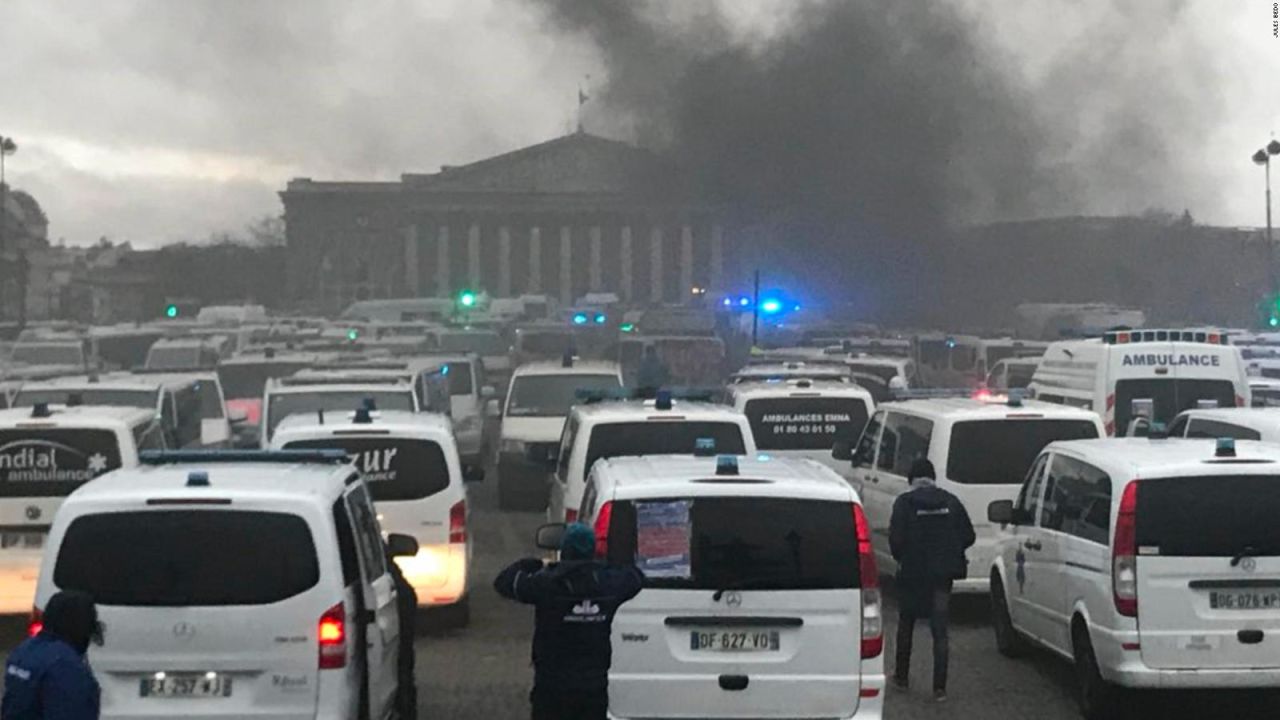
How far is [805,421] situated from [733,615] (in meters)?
11.0

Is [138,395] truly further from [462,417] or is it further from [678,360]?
[678,360]

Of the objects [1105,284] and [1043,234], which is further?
[1105,284]

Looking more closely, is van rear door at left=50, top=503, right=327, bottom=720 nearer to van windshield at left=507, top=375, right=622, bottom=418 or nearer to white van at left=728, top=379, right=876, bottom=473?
white van at left=728, top=379, right=876, bottom=473

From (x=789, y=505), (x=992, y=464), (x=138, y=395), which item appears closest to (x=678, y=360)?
(x=138, y=395)

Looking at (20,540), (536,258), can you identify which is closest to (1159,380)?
(20,540)

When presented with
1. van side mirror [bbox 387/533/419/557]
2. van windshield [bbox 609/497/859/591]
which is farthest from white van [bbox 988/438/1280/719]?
van side mirror [bbox 387/533/419/557]

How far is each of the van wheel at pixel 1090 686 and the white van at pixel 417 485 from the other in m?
4.72

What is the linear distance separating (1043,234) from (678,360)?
4710cm


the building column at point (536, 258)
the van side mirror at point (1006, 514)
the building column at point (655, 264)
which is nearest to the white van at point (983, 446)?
the van side mirror at point (1006, 514)

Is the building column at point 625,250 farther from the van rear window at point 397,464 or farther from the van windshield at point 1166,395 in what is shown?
the van rear window at point 397,464

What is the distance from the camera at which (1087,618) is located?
11336 mm

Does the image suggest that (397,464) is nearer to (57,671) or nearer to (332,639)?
(332,639)

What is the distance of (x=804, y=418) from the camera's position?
19906 mm

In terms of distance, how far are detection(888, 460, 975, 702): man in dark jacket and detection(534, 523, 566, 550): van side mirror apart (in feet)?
9.99
